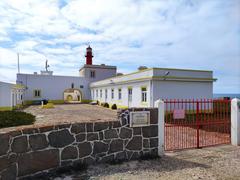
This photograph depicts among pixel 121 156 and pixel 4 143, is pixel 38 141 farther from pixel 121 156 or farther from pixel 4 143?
pixel 121 156

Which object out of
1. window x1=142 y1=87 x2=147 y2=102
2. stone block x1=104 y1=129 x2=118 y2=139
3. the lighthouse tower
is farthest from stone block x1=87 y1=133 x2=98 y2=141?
the lighthouse tower

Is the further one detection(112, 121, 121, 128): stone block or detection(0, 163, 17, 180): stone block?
detection(112, 121, 121, 128): stone block

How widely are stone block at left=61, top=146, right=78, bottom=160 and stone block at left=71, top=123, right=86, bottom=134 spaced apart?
0.41 m

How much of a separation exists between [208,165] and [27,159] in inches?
180

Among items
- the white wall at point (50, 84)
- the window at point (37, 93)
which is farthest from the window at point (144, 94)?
the window at point (37, 93)

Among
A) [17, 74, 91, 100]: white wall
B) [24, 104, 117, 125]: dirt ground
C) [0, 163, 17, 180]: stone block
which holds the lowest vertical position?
[24, 104, 117, 125]: dirt ground

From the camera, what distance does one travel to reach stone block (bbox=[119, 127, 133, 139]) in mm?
5617

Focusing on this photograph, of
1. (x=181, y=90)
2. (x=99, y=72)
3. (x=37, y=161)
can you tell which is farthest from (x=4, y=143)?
(x=99, y=72)

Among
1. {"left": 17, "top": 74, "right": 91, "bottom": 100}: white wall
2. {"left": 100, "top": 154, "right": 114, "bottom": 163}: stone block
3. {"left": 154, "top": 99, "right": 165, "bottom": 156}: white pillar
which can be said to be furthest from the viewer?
{"left": 17, "top": 74, "right": 91, "bottom": 100}: white wall

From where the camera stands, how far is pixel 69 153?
195 inches

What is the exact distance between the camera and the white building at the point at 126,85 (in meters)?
16.0

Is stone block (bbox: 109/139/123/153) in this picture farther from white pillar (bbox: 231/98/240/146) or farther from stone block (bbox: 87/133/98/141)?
white pillar (bbox: 231/98/240/146)

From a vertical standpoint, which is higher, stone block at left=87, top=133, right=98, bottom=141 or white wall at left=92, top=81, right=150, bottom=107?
white wall at left=92, top=81, right=150, bottom=107

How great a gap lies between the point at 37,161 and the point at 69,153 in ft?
2.49
